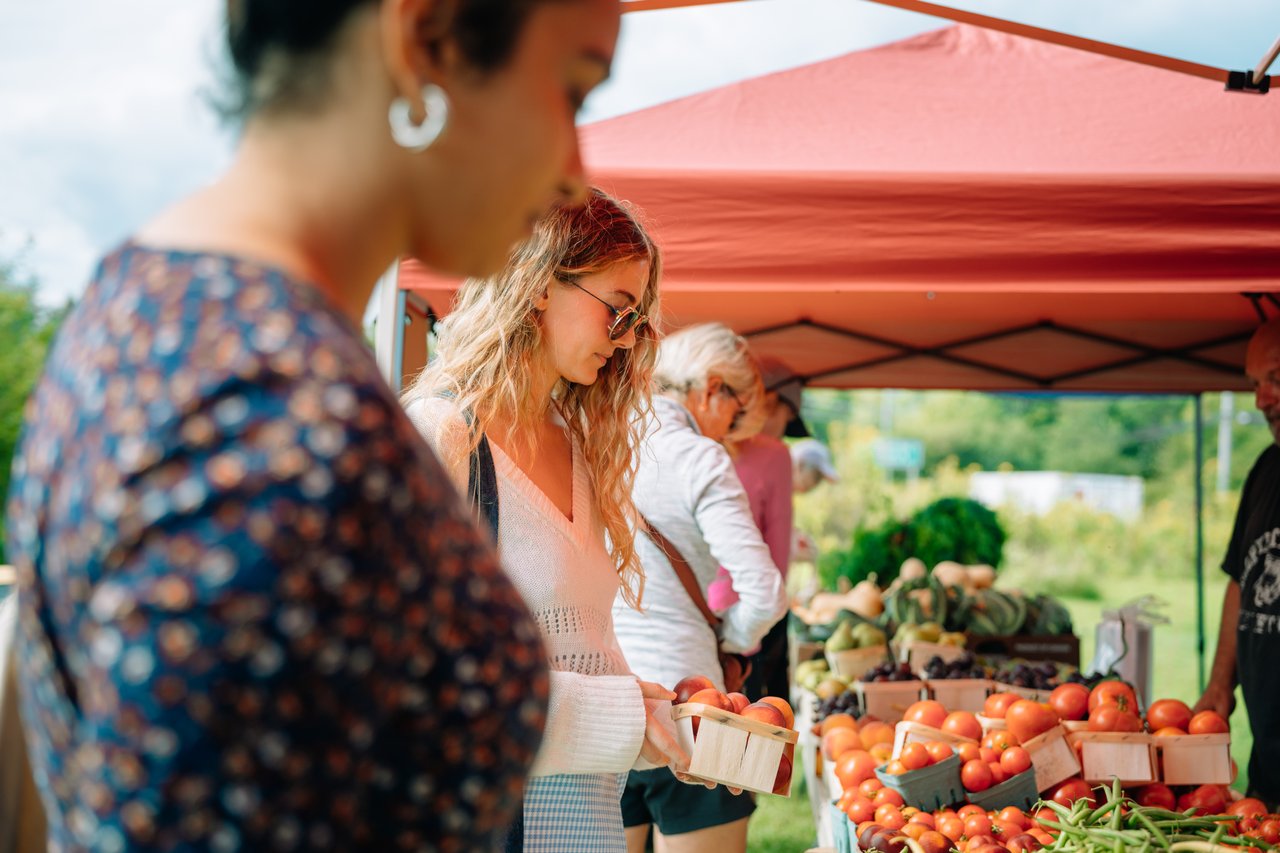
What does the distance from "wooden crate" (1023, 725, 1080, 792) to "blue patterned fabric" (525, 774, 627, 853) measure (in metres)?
1.41

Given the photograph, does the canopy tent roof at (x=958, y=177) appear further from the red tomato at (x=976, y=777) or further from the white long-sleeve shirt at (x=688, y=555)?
the red tomato at (x=976, y=777)

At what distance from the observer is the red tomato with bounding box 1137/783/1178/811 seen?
9.01 ft

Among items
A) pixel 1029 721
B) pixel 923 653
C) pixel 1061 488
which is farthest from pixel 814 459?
pixel 1061 488

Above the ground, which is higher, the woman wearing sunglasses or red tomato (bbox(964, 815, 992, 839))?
the woman wearing sunglasses

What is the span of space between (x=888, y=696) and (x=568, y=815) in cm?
226

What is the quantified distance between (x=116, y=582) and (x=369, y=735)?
0.51 ft

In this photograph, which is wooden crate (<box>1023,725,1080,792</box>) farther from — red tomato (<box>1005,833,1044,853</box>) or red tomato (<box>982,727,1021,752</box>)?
red tomato (<box>1005,833,1044,853</box>)

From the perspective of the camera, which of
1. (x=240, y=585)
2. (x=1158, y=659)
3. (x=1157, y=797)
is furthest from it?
(x=1158, y=659)

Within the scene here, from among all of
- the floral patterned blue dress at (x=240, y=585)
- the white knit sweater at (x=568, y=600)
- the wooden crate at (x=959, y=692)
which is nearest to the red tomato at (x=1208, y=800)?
the wooden crate at (x=959, y=692)

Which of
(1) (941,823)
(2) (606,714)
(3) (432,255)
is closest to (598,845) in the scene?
(2) (606,714)

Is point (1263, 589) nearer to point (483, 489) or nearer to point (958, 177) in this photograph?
point (958, 177)

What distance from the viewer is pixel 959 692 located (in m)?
3.73

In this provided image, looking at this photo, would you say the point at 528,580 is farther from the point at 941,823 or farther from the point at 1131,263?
the point at 1131,263

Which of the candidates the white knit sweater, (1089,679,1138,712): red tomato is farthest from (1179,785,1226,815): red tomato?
the white knit sweater
